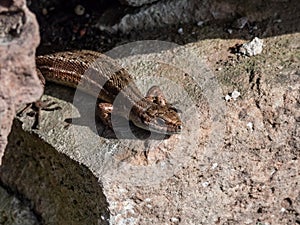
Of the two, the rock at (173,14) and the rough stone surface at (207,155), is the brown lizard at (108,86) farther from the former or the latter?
the rock at (173,14)

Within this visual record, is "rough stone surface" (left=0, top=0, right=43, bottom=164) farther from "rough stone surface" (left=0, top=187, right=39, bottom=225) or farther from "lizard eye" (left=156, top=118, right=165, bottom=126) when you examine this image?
"rough stone surface" (left=0, top=187, right=39, bottom=225)

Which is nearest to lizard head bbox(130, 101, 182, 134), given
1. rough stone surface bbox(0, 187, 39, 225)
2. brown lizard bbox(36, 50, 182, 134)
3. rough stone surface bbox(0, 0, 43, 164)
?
brown lizard bbox(36, 50, 182, 134)

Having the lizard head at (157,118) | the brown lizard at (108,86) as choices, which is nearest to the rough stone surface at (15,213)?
the brown lizard at (108,86)

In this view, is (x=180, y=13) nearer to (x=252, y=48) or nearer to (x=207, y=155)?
(x=252, y=48)

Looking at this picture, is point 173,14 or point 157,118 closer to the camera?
point 157,118

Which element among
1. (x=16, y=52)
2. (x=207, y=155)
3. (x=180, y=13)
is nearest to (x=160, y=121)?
(x=207, y=155)

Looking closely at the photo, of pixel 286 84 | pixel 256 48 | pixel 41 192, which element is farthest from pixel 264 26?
pixel 41 192
